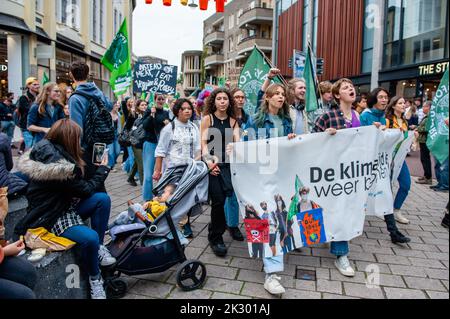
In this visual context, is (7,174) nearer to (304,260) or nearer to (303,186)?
(303,186)

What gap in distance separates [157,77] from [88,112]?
405cm

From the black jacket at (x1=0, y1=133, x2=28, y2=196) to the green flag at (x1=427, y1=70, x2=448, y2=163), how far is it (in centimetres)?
433

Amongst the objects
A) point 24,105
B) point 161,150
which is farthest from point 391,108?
point 24,105

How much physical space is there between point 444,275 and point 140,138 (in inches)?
174

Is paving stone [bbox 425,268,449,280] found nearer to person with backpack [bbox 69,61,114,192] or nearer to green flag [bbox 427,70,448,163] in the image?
green flag [bbox 427,70,448,163]

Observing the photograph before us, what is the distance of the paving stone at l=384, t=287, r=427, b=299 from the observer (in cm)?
312

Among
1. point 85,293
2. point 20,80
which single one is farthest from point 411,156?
point 20,80

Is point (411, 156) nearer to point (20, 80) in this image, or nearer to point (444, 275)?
point (444, 275)

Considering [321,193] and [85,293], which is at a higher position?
[321,193]

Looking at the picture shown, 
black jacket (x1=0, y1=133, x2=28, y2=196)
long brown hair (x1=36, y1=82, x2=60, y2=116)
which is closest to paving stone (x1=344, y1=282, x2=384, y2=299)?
black jacket (x1=0, y1=133, x2=28, y2=196)

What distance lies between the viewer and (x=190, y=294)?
314 cm

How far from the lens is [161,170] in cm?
475

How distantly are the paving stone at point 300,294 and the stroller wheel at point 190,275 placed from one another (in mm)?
718

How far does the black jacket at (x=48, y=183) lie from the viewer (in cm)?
265
